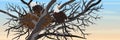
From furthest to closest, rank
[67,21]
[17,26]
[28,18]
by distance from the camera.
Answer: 1. [17,26]
2. [67,21]
3. [28,18]

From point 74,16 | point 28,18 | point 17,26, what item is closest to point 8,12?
point 17,26

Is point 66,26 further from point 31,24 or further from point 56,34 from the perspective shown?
point 31,24

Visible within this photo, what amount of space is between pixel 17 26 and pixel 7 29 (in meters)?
0.89

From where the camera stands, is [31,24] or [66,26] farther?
[66,26]

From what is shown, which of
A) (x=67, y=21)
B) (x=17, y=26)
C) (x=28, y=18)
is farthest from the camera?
(x=17, y=26)

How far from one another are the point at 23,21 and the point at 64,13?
2176mm

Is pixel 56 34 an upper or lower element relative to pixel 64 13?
lower

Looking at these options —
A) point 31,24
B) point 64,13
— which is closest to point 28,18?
point 31,24

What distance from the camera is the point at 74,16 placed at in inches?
798

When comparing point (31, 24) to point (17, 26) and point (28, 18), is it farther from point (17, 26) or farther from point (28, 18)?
point (17, 26)

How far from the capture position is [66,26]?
811 inches

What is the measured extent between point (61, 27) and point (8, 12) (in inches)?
121

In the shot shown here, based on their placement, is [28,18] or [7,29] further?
[7,29]

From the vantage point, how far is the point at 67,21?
1994cm
